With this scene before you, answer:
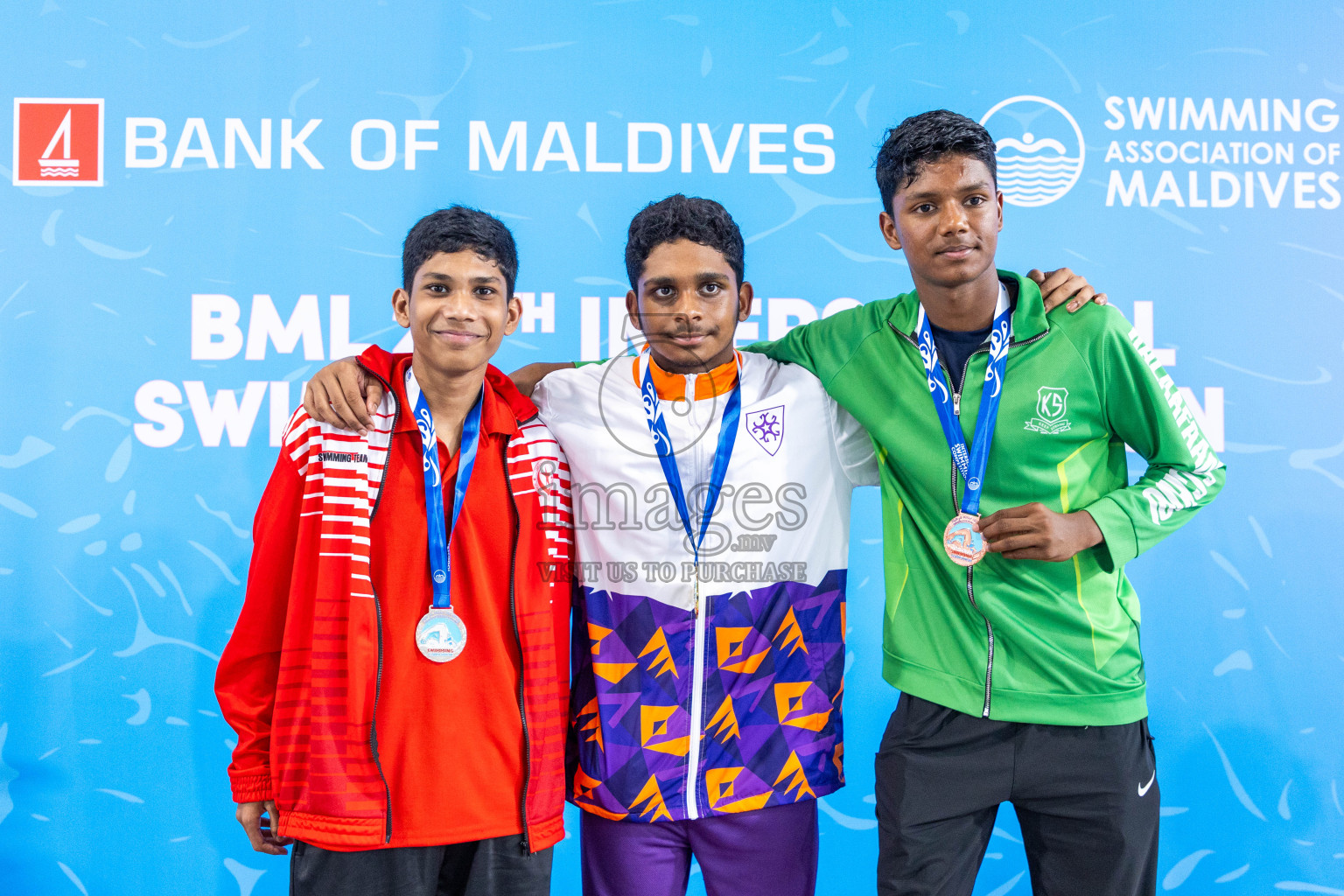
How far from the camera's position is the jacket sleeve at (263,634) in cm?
158

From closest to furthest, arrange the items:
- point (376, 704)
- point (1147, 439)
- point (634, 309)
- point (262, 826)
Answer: point (376, 704), point (262, 826), point (1147, 439), point (634, 309)

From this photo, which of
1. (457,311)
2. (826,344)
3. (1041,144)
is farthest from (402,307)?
(1041,144)

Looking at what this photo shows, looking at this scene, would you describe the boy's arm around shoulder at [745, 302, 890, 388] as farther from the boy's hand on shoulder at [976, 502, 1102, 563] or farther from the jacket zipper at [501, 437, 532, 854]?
the jacket zipper at [501, 437, 532, 854]

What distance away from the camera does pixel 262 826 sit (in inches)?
64.9

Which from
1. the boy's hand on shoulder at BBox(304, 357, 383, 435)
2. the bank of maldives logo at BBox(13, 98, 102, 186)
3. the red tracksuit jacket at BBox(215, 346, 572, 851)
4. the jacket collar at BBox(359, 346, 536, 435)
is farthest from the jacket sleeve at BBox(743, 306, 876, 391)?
the bank of maldives logo at BBox(13, 98, 102, 186)

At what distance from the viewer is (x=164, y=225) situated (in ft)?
9.11

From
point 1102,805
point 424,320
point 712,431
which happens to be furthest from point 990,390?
point 424,320

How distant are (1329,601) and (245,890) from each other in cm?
372

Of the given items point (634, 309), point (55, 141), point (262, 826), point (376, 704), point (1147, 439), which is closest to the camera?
point (376, 704)

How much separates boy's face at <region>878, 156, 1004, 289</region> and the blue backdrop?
3.56 ft

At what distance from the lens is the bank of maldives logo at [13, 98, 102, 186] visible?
109 inches

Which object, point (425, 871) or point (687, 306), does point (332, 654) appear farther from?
point (687, 306)

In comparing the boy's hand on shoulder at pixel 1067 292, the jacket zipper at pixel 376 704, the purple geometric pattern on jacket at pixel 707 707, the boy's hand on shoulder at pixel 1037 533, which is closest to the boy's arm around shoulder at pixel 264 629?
the jacket zipper at pixel 376 704

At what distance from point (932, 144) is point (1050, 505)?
2.52 feet
